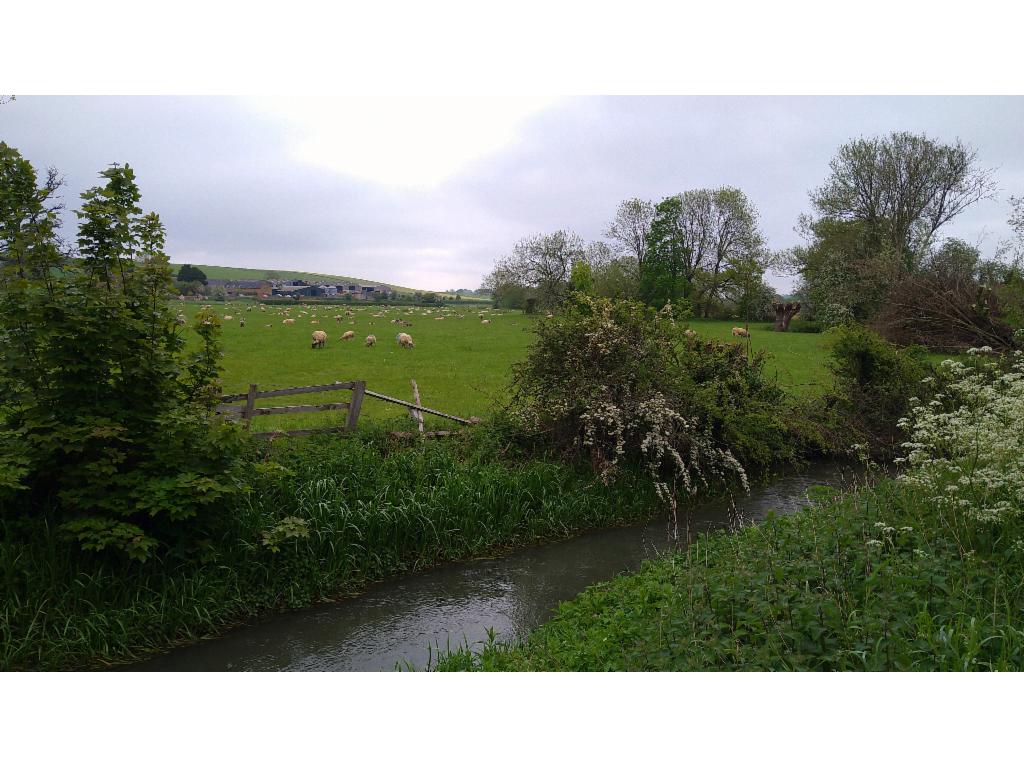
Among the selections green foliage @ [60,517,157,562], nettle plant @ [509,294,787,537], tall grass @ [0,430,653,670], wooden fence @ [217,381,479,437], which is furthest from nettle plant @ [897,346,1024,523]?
wooden fence @ [217,381,479,437]

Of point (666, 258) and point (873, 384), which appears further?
point (666, 258)

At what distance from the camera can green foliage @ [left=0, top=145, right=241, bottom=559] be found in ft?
21.0

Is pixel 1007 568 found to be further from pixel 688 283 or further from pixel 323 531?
pixel 688 283

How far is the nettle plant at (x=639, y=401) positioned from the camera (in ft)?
37.0

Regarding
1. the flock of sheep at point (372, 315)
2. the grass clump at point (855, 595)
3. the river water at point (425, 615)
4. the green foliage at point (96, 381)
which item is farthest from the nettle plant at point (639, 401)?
the flock of sheep at point (372, 315)

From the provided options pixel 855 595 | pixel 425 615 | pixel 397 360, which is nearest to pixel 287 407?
pixel 425 615

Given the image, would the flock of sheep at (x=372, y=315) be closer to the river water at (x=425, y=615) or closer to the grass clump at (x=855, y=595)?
the river water at (x=425, y=615)

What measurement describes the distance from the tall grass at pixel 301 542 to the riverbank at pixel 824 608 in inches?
103

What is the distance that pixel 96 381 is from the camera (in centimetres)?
668

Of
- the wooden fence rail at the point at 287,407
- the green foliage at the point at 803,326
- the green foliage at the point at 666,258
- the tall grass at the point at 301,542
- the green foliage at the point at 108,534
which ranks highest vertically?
the green foliage at the point at 666,258

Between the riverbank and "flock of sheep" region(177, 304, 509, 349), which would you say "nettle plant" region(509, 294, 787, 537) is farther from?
"flock of sheep" region(177, 304, 509, 349)

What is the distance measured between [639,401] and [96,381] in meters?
8.35

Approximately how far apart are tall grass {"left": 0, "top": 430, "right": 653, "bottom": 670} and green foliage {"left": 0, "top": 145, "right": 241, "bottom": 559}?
0.51m

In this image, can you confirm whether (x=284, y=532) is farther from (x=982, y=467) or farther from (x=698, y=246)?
(x=698, y=246)
